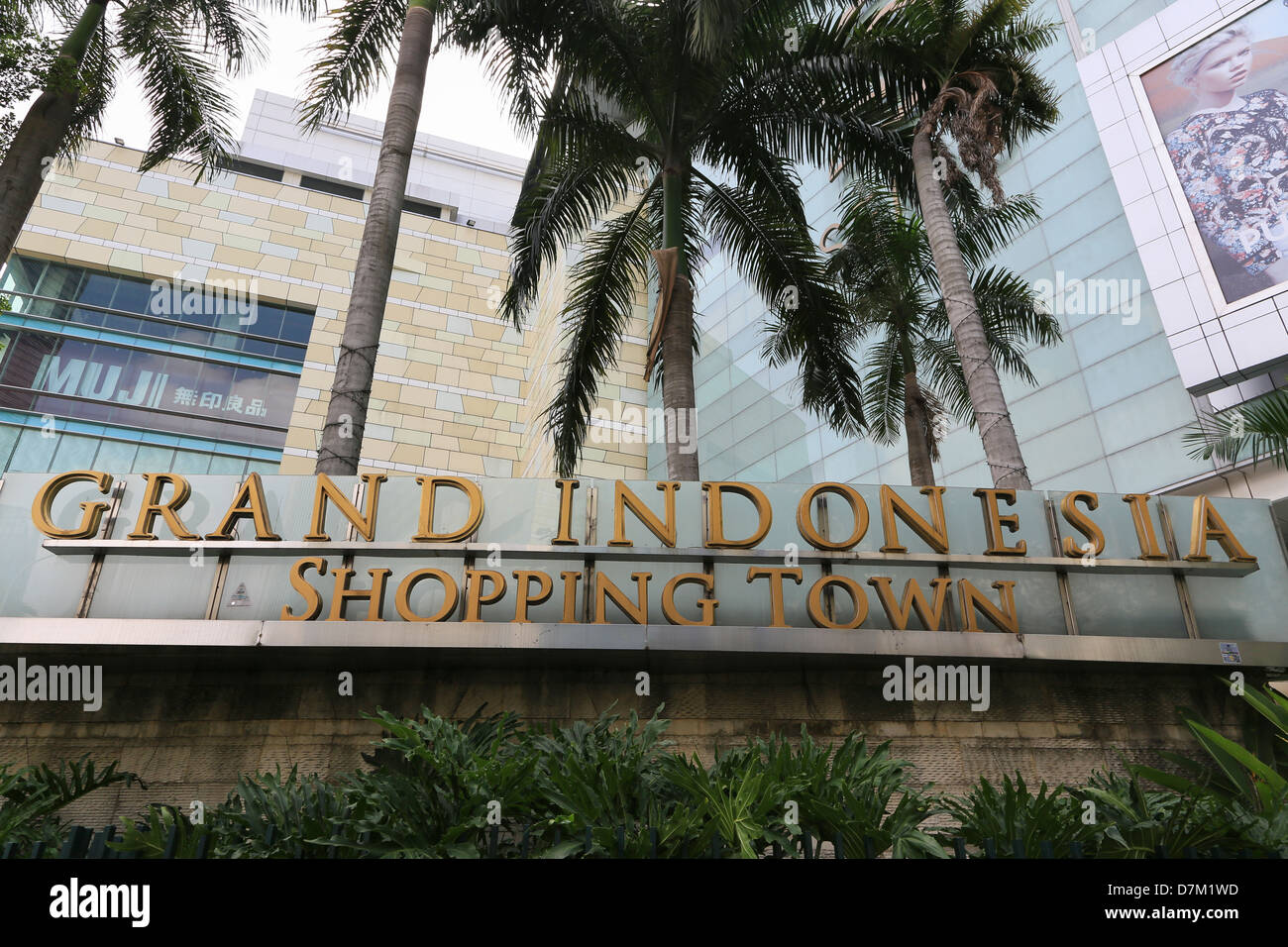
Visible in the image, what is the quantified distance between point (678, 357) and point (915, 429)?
15.8 feet

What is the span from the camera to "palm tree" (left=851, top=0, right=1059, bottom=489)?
10.6 m

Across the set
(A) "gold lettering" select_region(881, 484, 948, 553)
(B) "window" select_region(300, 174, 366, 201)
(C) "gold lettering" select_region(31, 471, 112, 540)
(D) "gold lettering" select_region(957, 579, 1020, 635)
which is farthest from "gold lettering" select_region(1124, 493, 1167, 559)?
(B) "window" select_region(300, 174, 366, 201)

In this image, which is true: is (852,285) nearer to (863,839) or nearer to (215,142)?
(215,142)

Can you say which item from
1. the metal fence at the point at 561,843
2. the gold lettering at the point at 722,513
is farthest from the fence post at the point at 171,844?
Answer: the gold lettering at the point at 722,513

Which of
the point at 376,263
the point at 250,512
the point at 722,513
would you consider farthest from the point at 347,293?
the point at 722,513

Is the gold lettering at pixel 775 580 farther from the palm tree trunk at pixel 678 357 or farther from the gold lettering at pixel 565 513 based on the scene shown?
the palm tree trunk at pixel 678 357

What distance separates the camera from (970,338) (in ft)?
33.1

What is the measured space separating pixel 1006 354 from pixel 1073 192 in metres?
8.98

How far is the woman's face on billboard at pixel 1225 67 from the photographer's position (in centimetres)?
1827

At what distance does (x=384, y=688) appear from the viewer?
6.87 m

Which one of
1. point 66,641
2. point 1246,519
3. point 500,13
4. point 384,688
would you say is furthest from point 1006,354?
point 66,641

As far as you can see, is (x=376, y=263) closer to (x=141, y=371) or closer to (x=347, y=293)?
(x=347, y=293)

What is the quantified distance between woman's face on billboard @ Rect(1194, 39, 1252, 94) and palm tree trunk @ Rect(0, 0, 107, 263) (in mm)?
21417
